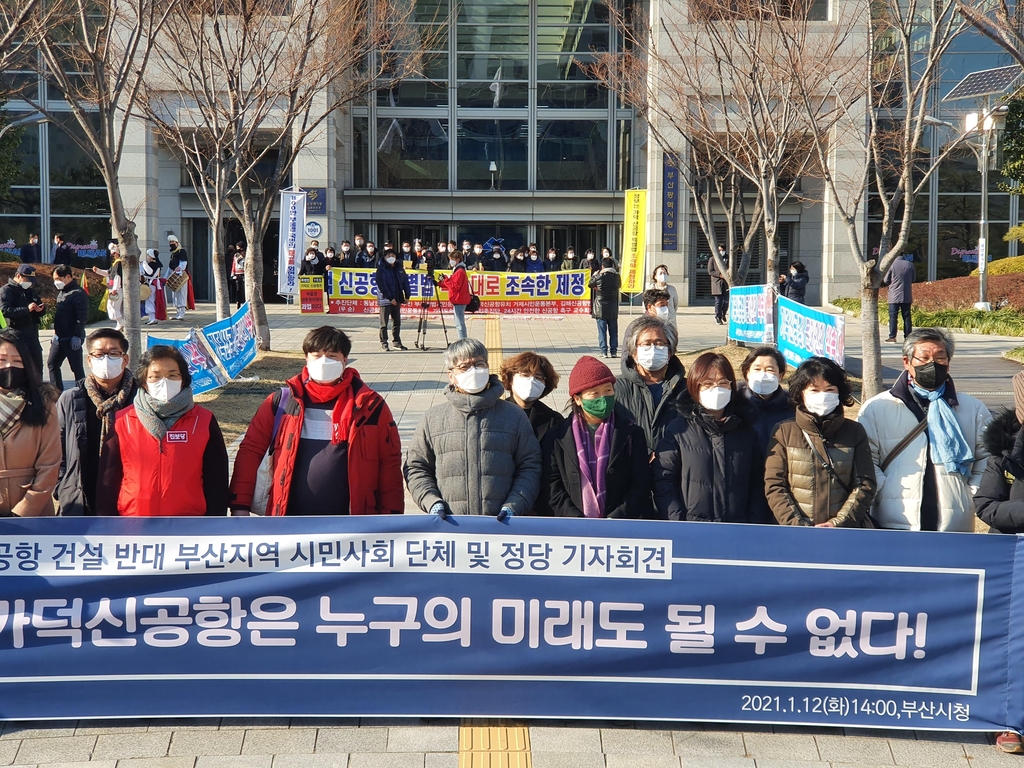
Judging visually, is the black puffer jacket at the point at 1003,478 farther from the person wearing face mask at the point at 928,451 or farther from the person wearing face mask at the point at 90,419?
the person wearing face mask at the point at 90,419

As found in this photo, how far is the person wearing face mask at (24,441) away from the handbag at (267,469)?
0.97 metres

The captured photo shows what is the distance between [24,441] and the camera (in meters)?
5.11

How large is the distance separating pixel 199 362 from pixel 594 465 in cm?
900

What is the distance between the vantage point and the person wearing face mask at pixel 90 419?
5312mm

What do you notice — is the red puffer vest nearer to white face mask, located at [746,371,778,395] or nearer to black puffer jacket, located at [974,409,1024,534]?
white face mask, located at [746,371,778,395]

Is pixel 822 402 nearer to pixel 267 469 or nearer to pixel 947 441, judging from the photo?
pixel 947 441

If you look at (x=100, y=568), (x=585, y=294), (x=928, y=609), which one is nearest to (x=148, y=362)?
(x=100, y=568)

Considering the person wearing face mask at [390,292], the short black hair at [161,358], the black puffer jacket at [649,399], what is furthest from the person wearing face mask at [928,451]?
the person wearing face mask at [390,292]

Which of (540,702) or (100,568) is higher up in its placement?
(100,568)

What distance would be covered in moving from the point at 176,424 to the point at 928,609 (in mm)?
3611

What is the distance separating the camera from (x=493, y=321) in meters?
26.2

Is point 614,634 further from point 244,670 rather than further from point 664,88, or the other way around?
point 664,88

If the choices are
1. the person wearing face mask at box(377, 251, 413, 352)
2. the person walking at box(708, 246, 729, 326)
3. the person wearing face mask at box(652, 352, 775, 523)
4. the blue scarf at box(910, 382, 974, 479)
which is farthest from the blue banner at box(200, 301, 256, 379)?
the person walking at box(708, 246, 729, 326)

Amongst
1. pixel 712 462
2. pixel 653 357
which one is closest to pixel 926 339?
pixel 712 462
